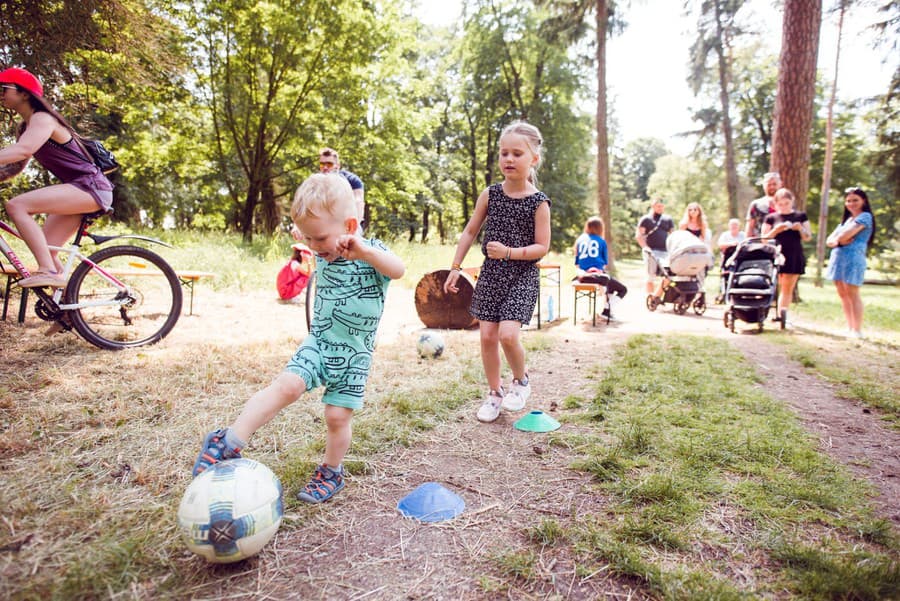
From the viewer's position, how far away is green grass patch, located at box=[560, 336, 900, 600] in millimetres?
1637

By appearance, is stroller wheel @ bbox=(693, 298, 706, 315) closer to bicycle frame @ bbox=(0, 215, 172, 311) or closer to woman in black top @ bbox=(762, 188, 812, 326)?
woman in black top @ bbox=(762, 188, 812, 326)

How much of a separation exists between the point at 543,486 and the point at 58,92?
656cm

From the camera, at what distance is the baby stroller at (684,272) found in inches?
325

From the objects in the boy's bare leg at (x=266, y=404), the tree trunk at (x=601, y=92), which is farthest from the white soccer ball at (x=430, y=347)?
the tree trunk at (x=601, y=92)

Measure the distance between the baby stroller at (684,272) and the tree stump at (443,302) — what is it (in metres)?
4.14

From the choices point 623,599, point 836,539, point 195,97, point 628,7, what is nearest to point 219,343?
point 623,599

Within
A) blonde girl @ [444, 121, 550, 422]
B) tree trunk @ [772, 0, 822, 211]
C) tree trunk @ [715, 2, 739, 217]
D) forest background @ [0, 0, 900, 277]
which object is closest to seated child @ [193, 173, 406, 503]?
blonde girl @ [444, 121, 550, 422]

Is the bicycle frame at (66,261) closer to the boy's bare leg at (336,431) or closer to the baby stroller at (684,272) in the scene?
the boy's bare leg at (336,431)

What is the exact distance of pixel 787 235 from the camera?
6.98 metres

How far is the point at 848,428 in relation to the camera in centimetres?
318

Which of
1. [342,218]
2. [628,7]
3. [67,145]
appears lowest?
[342,218]

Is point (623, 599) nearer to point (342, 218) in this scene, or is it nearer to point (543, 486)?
point (543, 486)

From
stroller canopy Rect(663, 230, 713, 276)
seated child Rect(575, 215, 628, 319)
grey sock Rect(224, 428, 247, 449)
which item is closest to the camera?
grey sock Rect(224, 428, 247, 449)

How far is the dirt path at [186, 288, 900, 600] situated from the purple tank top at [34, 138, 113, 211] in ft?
11.0
